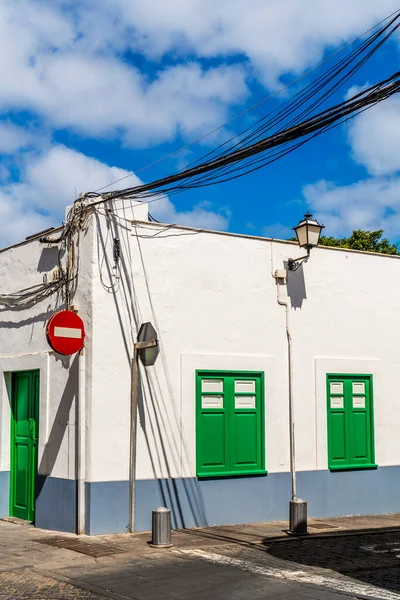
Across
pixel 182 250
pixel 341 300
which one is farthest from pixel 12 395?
pixel 341 300

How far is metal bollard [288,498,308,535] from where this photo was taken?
1121 centimetres

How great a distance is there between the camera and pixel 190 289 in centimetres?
1222

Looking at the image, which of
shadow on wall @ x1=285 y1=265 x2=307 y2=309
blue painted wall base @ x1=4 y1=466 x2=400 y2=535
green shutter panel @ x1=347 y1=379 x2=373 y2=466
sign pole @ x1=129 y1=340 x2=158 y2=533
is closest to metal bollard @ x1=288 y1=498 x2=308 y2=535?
blue painted wall base @ x1=4 y1=466 x2=400 y2=535

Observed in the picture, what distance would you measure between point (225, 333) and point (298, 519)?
314cm

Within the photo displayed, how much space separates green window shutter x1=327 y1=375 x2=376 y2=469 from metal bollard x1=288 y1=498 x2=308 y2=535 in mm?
2087

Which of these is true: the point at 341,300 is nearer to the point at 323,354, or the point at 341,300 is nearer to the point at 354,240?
the point at 323,354

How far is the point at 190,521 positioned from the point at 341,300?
4.84 meters

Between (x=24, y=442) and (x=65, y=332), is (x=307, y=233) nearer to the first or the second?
(x=65, y=332)

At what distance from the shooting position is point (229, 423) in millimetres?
12305

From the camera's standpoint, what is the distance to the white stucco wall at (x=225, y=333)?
11336 mm

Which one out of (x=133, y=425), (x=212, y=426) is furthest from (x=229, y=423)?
(x=133, y=425)

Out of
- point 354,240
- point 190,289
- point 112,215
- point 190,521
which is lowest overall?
point 190,521

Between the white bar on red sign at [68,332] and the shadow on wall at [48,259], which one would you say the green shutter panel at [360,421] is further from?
the shadow on wall at [48,259]

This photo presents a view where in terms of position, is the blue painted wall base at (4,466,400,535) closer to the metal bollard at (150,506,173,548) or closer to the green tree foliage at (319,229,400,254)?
the metal bollard at (150,506,173,548)
